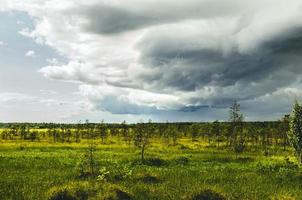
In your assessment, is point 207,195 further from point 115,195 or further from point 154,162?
Result: point 154,162

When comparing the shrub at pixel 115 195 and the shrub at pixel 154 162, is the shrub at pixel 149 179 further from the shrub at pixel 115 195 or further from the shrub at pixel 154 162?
the shrub at pixel 154 162

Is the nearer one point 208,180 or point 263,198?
point 263,198

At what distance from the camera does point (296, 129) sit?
59812 millimetres

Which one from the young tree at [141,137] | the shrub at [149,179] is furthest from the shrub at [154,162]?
the shrub at [149,179]

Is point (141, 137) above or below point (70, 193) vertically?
above

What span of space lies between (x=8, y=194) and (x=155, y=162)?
2824 cm

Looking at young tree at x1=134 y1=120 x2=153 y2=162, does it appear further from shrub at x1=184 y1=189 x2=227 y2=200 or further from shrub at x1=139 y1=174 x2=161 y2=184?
shrub at x1=184 y1=189 x2=227 y2=200

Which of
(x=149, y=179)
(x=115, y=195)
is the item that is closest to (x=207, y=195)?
(x=115, y=195)

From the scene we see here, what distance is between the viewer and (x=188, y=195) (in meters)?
25.1

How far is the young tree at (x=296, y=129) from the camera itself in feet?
191

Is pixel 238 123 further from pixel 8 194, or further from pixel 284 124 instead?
pixel 8 194

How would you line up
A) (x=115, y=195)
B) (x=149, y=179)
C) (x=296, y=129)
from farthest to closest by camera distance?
(x=296, y=129) → (x=149, y=179) → (x=115, y=195)

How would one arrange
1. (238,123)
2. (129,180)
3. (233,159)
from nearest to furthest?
(129,180) → (233,159) → (238,123)

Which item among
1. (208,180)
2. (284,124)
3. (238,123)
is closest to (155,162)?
(208,180)
